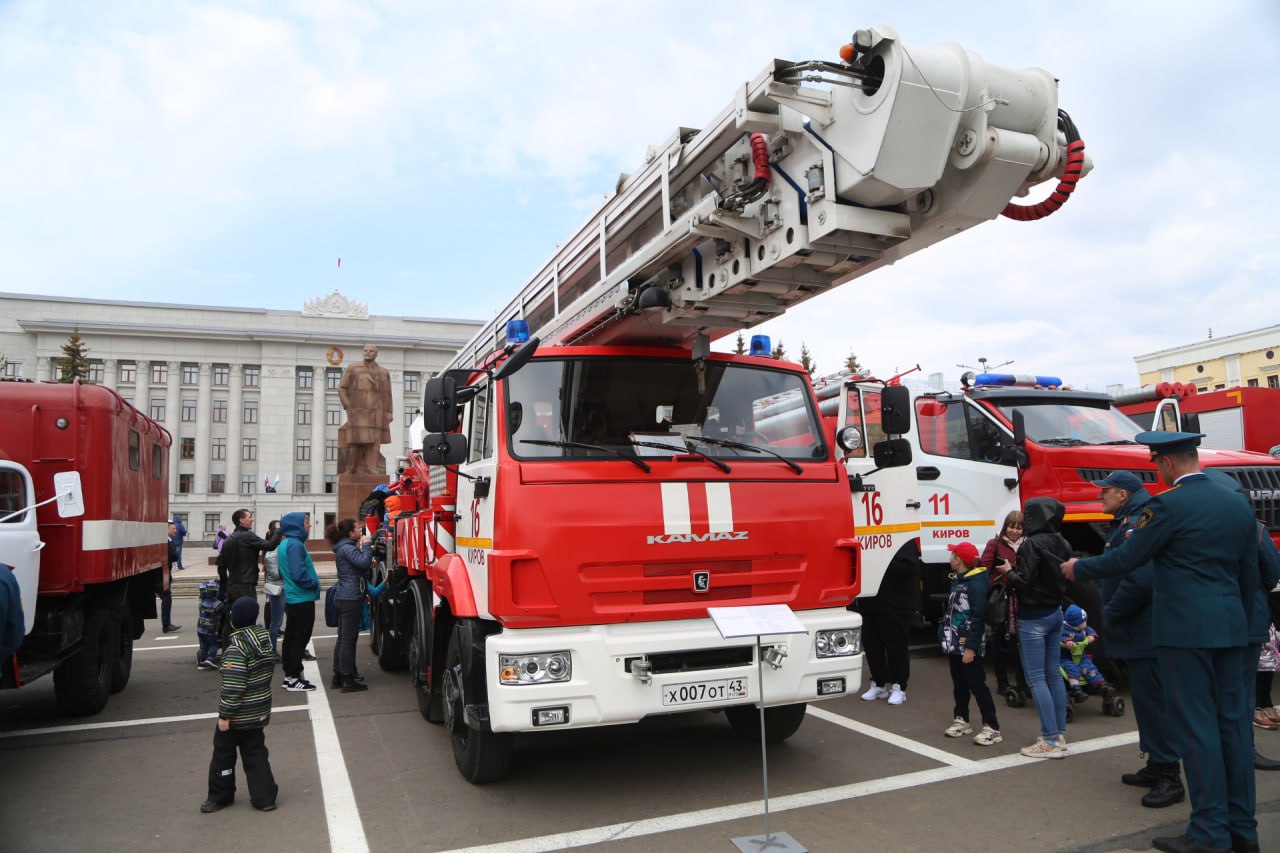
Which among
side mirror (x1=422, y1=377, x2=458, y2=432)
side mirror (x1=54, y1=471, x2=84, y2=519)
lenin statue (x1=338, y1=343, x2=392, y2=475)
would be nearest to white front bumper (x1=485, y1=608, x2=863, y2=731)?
side mirror (x1=422, y1=377, x2=458, y2=432)

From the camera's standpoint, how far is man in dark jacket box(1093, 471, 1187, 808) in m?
4.57

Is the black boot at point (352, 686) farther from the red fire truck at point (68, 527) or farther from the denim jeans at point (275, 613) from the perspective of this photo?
the red fire truck at point (68, 527)

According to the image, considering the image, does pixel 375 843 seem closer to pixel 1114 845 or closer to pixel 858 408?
pixel 1114 845

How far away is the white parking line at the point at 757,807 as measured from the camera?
4.18 meters

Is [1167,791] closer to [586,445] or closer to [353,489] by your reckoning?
[586,445]

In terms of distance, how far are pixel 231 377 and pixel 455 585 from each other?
62.3m

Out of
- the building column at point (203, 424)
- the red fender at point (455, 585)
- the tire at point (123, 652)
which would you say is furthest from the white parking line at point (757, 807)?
the building column at point (203, 424)

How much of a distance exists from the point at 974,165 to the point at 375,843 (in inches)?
179

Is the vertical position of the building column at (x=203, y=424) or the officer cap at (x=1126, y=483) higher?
the building column at (x=203, y=424)

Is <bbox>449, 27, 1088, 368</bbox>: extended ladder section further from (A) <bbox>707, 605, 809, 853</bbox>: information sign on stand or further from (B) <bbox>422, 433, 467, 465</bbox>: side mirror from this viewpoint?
(A) <bbox>707, 605, 809, 853</bbox>: information sign on stand

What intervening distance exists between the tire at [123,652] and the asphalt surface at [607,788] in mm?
821

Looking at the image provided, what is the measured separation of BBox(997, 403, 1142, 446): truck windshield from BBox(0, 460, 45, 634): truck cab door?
8399 millimetres

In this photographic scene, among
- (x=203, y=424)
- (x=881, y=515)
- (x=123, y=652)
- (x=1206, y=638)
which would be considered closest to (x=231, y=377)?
(x=203, y=424)

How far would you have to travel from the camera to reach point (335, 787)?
5.20 meters
